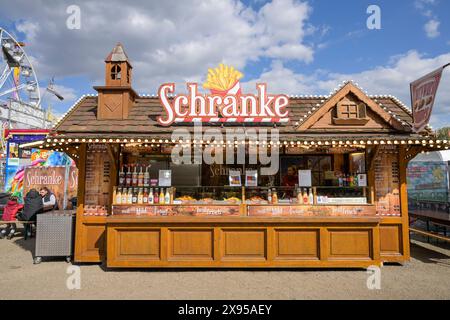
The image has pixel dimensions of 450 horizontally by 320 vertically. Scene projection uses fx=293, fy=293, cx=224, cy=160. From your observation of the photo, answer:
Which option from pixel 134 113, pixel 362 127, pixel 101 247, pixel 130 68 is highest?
pixel 130 68

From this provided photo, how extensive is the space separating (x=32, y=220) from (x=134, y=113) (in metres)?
5.81

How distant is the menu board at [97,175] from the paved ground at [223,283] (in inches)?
69.4

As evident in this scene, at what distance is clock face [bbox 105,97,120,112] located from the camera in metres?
8.87

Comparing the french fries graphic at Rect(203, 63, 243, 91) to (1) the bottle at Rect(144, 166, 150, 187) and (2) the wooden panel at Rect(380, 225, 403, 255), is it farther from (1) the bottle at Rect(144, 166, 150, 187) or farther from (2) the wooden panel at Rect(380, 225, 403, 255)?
(2) the wooden panel at Rect(380, 225, 403, 255)

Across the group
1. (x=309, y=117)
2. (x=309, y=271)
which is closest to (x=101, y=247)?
(x=309, y=271)

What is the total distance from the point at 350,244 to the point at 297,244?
131cm

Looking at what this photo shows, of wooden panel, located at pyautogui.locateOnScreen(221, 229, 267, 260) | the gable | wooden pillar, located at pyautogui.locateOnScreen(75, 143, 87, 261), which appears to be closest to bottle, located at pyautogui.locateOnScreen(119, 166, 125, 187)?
wooden pillar, located at pyautogui.locateOnScreen(75, 143, 87, 261)

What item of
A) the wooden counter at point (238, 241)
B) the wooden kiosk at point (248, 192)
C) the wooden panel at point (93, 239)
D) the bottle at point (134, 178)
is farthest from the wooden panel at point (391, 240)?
the wooden panel at point (93, 239)

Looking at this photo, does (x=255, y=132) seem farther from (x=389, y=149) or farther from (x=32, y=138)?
(x=32, y=138)

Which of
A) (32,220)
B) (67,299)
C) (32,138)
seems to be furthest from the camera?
(32,138)

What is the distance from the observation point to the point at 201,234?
732 centimetres

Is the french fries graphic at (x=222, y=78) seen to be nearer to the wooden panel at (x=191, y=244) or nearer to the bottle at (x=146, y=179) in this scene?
the bottle at (x=146, y=179)

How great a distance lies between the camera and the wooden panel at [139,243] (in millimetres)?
7277

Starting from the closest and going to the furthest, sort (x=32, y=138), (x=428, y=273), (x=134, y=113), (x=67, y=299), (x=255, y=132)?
(x=67, y=299) → (x=428, y=273) → (x=255, y=132) → (x=134, y=113) → (x=32, y=138)
